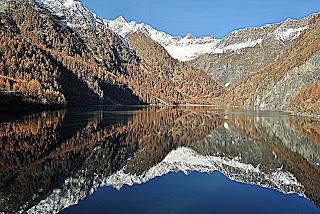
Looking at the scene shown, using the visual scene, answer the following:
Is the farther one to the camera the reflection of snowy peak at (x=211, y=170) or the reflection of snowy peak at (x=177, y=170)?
the reflection of snowy peak at (x=211, y=170)

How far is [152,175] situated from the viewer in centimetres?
3231

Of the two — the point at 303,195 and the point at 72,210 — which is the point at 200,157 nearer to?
the point at 303,195

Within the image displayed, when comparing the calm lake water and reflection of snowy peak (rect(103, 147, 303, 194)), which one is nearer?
the calm lake water

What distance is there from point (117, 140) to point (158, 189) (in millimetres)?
24401

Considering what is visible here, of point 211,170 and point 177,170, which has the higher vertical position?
point 177,170

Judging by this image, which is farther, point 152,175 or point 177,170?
point 177,170

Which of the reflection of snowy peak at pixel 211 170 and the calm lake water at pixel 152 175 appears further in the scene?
the reflection of snowy peak at pixel 211 170

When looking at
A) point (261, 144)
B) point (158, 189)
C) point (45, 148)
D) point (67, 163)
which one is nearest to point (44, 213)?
point (158, 189)

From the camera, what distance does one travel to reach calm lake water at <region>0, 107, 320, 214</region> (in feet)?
73.4

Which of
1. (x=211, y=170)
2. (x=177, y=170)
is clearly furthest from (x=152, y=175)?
(x=211, y=170)

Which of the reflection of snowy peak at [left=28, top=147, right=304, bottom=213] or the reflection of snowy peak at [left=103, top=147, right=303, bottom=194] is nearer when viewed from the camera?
the reflection of snowy peak at [left=28, top=147, right=304, bottom=213]

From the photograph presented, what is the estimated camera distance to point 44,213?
19656 millimetres

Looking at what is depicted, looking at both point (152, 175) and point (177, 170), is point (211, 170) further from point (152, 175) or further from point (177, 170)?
point (152, 175)

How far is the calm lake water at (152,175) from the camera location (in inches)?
880
